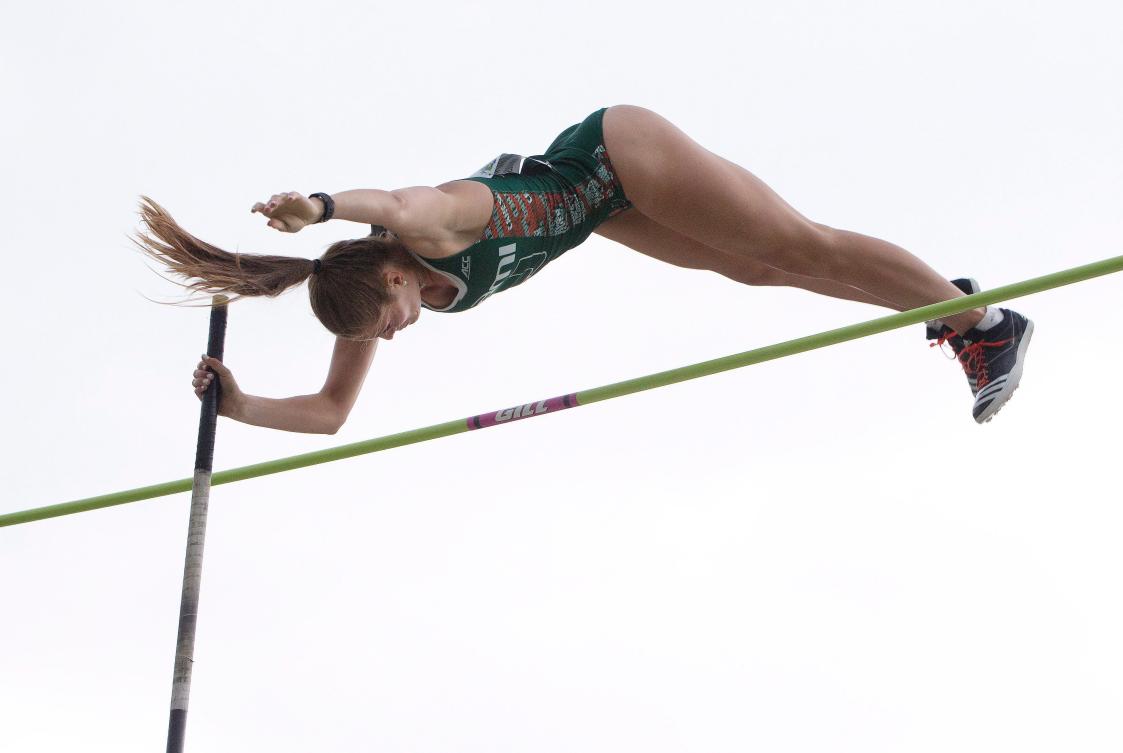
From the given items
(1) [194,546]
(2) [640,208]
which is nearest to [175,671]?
(1) [194,546]

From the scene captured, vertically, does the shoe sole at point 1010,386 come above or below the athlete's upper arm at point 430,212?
below

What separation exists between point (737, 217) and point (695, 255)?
Answer: 1.19 feet

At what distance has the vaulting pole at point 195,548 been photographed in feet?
12.0

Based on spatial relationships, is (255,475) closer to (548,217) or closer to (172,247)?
(172,247)

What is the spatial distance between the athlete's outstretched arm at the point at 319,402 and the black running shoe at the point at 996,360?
68.1 inches

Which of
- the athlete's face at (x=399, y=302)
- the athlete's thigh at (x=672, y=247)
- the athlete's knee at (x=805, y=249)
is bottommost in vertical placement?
the athlete's face at (x=399, y=302)

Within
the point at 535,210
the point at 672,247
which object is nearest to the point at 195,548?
the point at 535,210

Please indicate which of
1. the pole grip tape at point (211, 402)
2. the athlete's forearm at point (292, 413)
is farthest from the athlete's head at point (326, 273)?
the athlete's forearm at point (292, 413)

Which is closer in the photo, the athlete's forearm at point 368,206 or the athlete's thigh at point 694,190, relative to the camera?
the athlete's forearm at point 368,206

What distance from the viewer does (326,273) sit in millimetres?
3793

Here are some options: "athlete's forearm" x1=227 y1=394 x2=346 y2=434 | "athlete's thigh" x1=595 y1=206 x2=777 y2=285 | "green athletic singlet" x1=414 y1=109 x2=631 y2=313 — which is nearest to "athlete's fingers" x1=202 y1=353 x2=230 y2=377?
"athlete's forearm" x1=227 y1=394 x2=346 y2=434

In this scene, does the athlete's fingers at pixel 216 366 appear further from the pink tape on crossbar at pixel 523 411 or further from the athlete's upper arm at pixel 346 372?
the pink tape on crossbar at pixel 523 411

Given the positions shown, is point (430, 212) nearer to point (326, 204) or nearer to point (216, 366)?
point (326, 204)

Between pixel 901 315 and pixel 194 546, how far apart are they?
192 centimetres
